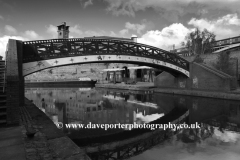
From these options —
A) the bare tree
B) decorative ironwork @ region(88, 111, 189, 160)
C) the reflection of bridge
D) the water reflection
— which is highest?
the bare tree

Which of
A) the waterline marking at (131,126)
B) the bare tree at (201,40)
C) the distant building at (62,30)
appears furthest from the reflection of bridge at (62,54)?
the distant building at (62,30)

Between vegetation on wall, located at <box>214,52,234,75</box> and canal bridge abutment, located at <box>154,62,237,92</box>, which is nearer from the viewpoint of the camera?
canal bridge abutment, located at <box>154,62,237,92</box>

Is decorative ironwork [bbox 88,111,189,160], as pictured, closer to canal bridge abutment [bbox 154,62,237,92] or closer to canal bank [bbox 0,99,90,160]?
canal bank [bbox 0,99,90,160]

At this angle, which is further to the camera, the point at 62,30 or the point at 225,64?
the point at 62,30

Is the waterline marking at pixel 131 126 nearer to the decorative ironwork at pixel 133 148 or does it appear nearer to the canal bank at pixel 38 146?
the decorative ironwork at pixel 133 148

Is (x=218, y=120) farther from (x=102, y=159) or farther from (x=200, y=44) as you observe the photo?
(x=200, y=44)

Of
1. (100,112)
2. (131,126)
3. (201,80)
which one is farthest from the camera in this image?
(201,80)

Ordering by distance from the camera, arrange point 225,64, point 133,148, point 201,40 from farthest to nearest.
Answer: point 201,40 → point 225,64 → point 133,148

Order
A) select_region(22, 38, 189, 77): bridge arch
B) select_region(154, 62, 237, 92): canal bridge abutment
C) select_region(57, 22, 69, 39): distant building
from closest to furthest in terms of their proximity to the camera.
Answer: select_region(22, 38, 189, 77): bridge arch → select_region(154, 62, 237, 92): canal bridge abutment → select_region(57, 22, 69, 39): distant building

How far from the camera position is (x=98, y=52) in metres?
15.0

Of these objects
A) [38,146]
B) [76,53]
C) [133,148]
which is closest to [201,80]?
[76,53]

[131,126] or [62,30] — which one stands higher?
[62,30]

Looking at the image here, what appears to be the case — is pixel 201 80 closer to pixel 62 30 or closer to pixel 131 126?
pixel 131 126

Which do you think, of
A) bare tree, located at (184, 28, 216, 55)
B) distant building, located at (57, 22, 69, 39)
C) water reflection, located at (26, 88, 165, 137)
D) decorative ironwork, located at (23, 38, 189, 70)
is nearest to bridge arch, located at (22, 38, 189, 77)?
decorative ironwork, located at (23, 38, 189, 70)
